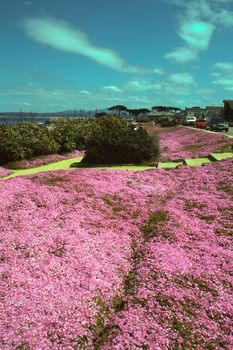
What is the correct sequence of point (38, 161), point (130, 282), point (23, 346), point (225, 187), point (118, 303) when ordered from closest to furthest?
point (23, 346), point (118, 303), point (130, 282), point (225, 187), point (38, 161)

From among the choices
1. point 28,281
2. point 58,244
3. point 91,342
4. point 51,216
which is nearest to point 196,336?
point 91,342

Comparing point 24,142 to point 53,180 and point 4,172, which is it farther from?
point 53,180

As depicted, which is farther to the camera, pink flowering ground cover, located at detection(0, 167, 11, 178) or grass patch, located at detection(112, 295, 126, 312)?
pink flowering ground cover, located at detection(0, 167, 11, 178)

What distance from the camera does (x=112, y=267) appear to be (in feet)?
31.9

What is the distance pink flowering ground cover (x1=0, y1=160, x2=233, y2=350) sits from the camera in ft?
23.3

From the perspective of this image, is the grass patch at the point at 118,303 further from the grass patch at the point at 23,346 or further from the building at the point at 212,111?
the building at the point at 212,111

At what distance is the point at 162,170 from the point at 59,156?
38.0 ft

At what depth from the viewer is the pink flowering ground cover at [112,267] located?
7.09 metres

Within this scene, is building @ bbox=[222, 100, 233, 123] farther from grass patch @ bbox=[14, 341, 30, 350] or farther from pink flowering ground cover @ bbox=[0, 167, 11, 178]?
grass patch @ bbox=[14, 341, 30, 350]

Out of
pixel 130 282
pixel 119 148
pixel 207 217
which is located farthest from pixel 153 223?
pixel 119 148

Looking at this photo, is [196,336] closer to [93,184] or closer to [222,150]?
[93,184]

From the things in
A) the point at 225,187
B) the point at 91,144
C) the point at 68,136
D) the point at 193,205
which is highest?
the point at 91,144


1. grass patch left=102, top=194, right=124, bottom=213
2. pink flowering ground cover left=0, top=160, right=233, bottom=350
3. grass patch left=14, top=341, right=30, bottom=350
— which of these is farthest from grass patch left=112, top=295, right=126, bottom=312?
grass patch left=102, top=194, right=124, bottom=213

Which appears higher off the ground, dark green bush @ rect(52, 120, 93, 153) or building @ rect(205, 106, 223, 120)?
building @ rect(205, 106, 223, 120)
